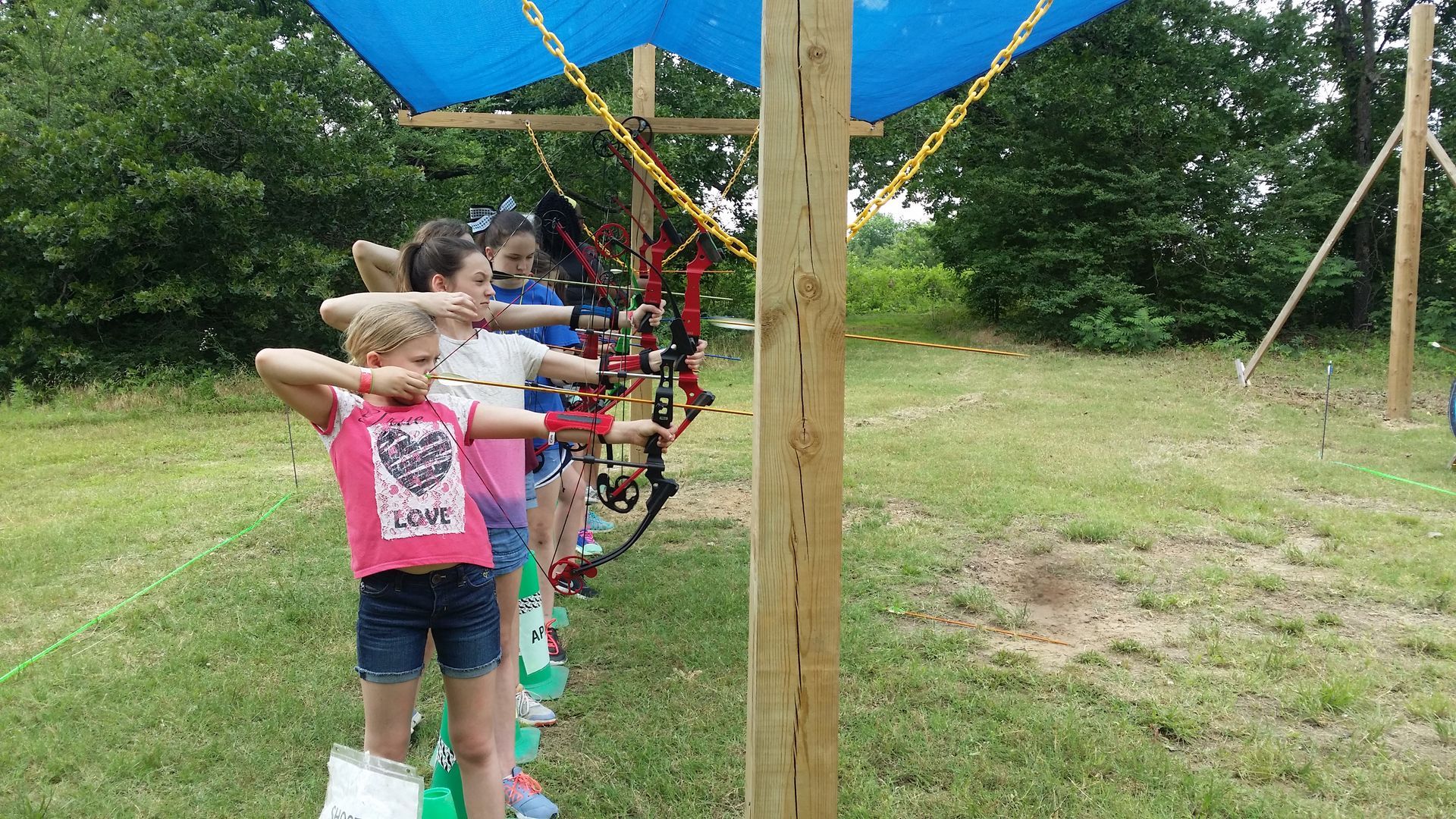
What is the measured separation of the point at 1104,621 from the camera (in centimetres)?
349

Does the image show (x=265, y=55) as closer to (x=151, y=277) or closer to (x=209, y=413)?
(x=151, y=277)

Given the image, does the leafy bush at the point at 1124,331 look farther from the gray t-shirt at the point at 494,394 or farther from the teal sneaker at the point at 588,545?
the gray t-shirt at the point at 494,394

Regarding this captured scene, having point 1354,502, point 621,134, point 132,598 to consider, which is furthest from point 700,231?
point 1354,502

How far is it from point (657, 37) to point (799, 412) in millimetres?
3801

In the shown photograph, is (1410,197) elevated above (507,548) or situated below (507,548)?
above

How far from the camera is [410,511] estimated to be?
168cm

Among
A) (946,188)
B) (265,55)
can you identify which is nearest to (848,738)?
(265,55)

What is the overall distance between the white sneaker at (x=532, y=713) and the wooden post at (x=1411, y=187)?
7731 millimetres

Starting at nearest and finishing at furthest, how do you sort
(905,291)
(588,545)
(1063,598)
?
(1063,598), (588,545), (905,291)

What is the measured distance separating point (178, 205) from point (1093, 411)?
996cm

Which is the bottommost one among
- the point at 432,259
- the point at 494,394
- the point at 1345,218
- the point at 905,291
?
the point at 494,394

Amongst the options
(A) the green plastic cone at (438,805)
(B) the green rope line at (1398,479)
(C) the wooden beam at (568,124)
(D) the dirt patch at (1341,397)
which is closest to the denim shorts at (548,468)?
(A) the green plastic cone at (438,805)

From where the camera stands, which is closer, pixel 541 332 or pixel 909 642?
pixel 541 332

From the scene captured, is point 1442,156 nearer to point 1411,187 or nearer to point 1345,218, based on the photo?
point 1411,187
